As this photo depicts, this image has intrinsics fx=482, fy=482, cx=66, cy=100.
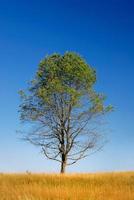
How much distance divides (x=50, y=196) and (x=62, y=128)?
2197 centimetres

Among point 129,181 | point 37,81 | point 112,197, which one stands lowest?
point 112,197

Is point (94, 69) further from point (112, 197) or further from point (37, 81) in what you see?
point (112, 197)

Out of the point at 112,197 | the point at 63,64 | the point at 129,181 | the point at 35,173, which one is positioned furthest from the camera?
the point at 63,64

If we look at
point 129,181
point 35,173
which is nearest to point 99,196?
point 129,181

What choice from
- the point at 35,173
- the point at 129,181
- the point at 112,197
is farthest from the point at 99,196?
the point at 35,173

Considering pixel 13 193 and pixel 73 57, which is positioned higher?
pixel 73 57

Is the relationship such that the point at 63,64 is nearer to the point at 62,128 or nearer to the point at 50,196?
the point at 62,128

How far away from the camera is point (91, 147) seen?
42.7 metres

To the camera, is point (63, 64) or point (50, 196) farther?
point (63, 64)

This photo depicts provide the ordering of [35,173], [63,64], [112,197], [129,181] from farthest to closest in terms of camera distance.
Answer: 1. [63,64]
2. [35,173]
3. [129,181]
4. [112,197]

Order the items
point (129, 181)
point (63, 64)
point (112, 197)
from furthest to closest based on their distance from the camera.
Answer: point (63, 64) < point (129, 181) < point (112, 197)

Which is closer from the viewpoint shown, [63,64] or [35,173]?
[35,173]

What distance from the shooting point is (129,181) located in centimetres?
2948

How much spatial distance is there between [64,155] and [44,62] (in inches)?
322
